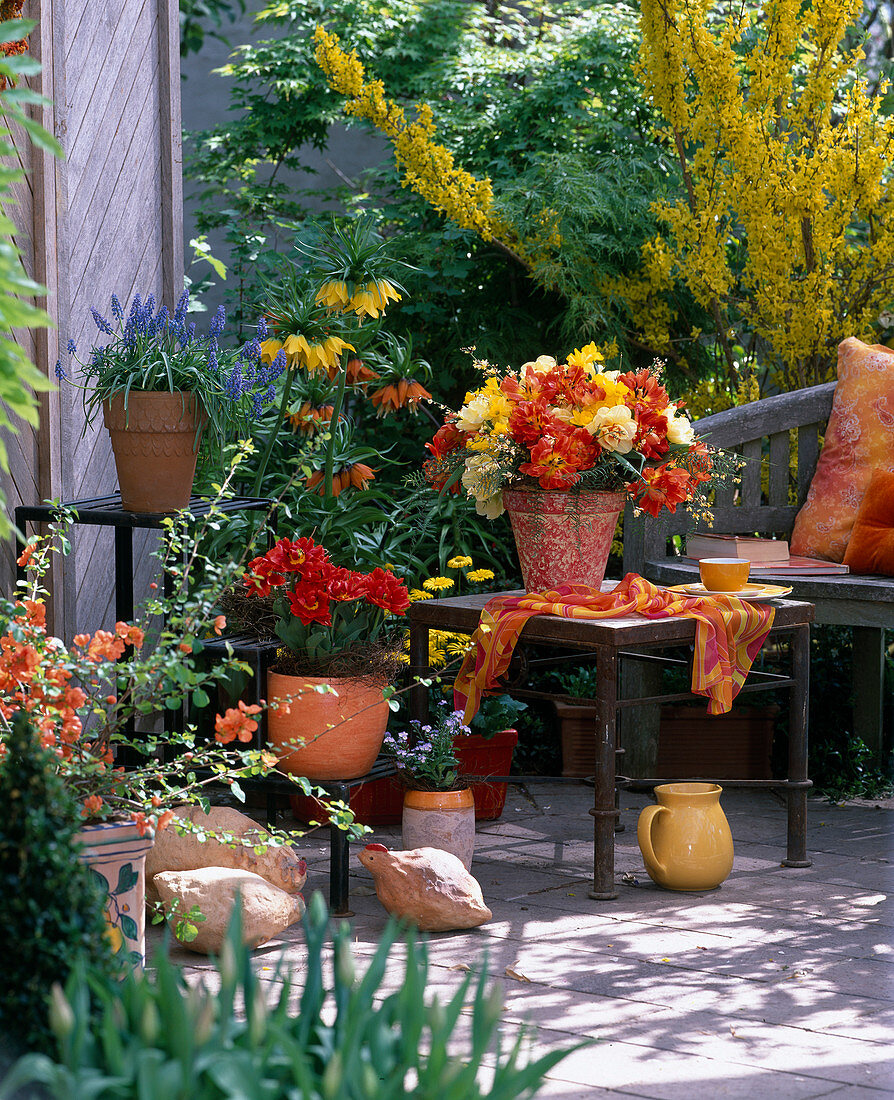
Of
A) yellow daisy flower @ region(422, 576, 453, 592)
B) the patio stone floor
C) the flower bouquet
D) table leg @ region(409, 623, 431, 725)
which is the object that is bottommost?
the patio stone floor

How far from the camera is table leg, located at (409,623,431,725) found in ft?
11.8

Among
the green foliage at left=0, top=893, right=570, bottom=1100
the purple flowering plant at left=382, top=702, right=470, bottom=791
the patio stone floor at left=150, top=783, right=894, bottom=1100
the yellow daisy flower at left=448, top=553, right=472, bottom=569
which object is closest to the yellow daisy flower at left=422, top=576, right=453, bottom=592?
the yellow daisy flower at left=448, top=553, right=472, bottom=569

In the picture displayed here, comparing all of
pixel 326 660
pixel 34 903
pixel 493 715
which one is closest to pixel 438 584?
pixel 493 715

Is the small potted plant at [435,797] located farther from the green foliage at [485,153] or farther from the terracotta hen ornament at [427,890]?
the green foliage at [485,153]

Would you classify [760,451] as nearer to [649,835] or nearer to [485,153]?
[649,835]

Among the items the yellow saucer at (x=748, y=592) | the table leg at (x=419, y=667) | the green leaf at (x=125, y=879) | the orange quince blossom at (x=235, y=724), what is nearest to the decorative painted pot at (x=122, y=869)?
the green leaf at (x=125, y=879)

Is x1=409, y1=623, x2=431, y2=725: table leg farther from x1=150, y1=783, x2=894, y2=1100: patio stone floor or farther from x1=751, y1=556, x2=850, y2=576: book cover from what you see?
x1=751, y1=556, x2=850, y2=576: book cover

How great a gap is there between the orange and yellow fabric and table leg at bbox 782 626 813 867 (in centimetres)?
23

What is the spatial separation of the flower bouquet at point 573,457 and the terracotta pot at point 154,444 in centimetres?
71

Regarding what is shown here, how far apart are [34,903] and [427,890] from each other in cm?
152

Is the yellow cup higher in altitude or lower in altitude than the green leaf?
higher

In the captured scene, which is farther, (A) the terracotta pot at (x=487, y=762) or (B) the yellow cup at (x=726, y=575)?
(A) the terracotta pot at (x=487, y=762)

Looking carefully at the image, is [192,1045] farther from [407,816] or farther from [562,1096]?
[407,816]

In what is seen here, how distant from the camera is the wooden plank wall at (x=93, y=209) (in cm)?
373
